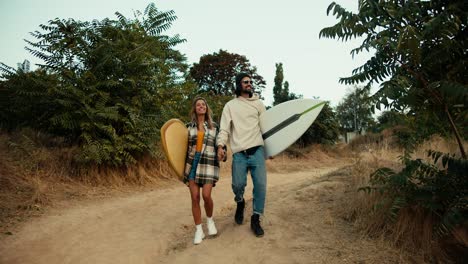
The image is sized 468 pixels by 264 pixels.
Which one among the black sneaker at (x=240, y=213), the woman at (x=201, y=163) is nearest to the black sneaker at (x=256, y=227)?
the black sneaker at (x=240, y=213)

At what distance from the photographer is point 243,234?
383cm

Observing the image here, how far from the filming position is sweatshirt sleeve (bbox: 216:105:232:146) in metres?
3.97

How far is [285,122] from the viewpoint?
442 centimetres

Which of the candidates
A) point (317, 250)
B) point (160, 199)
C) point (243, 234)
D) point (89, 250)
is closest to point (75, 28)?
point (160, 199)

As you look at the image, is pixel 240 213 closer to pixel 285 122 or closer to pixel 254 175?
pixel 254 175

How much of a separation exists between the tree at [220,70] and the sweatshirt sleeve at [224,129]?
1085 inches

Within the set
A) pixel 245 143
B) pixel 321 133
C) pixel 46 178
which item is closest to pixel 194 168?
pixel 245 143

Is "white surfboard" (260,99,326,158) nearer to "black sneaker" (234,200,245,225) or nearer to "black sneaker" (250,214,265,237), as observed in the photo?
"black sneaker" (234,200,245,225)

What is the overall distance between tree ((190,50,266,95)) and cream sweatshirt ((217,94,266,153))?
90.3 feet

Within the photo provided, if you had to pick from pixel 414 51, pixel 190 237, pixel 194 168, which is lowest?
pixel 190 237

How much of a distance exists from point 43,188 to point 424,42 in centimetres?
601

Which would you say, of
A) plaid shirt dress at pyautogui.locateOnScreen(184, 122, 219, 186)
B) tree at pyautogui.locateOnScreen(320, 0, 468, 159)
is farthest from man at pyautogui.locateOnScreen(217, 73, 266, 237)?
tree at pyautogui.locateOnScreen(320, 0, 468, 159)

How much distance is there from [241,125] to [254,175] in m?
0.62

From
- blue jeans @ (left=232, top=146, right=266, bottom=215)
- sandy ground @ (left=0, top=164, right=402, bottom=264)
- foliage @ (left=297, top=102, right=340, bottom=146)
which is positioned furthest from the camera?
foliage @ (left=297, top=102, right=340, bottom=146)
